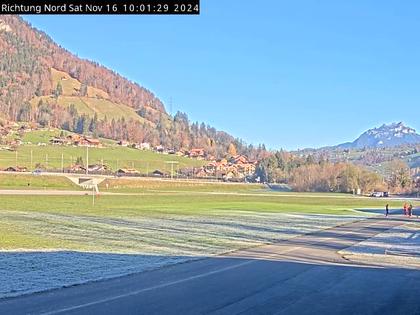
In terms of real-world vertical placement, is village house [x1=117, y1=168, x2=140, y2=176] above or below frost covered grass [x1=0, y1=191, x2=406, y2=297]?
above

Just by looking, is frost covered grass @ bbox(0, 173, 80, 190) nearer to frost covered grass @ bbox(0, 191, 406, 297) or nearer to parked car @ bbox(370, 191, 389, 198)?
frost covered grass @ bbox(0, 191, 406, 297)

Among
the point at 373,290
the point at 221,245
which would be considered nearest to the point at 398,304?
the point at 373,290

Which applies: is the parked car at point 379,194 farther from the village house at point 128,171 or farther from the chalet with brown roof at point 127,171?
the chalet with brown roof at point 127,171

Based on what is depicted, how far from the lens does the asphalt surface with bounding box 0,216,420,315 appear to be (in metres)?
12.3

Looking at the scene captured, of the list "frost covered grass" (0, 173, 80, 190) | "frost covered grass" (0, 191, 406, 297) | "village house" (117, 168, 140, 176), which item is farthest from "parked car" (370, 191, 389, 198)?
"frost covered grass" (0, 191, 406, 297)

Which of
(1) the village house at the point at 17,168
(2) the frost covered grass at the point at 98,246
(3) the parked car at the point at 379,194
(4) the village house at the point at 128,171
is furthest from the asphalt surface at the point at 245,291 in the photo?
(4) the village house at the point at 128,171

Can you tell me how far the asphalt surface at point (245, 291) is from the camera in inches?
485

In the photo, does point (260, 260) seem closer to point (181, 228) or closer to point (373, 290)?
point (373, 290)

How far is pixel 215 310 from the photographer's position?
12.2m

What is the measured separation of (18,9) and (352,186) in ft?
485

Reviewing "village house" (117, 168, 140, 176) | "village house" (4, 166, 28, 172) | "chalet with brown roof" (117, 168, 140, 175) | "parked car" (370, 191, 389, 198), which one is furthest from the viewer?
"chalet with brown roof" (117, 168, 140, 175)

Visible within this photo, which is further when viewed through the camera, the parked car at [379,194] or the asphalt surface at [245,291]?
the parked car at [379,194]

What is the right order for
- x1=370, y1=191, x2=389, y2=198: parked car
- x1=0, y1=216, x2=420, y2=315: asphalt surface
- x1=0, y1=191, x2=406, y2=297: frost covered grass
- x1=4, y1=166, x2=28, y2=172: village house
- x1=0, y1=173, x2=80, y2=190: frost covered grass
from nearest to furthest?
x1=0, y1=216, x2=420, y2=315: asphalt surface < x1=0, y1=191, x2=406, y2=297: frost covered grass < x1=0, y1=173, x2=80, y2=190: frost covered grass < x1=4, y1=166, x2=28, y2=172: village house < x1=370, y1=191, x2=389, y2=198: parked car

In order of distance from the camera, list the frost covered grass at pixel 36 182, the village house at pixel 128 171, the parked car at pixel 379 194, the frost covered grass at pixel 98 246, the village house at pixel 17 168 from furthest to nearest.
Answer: the village house at pixel 128 171 → the parked car at pixel 379 194 → the village house at pixel 17 168 → the frost covered grass at pixel 36 182 → the frost covered grass at pixel 98 246
